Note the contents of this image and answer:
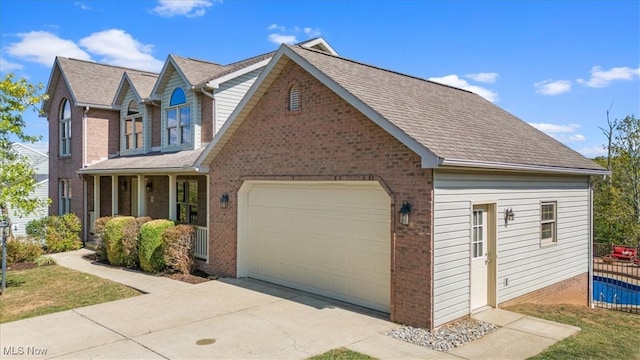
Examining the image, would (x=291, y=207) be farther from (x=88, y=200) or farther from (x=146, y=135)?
(x=88, y=200)

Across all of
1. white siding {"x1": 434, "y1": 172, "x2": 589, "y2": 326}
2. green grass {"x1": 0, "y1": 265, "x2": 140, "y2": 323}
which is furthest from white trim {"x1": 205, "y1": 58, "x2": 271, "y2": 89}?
white siding {"x1": 434, "y1": 172, "x2": 589, "y2": 326}

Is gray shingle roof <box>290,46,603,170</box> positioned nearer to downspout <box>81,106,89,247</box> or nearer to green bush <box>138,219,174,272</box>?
green bush <box>138,219,174,272</box>

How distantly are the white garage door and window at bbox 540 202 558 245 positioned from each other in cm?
463

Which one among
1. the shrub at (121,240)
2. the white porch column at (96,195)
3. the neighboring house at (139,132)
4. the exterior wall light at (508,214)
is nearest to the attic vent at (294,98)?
the neighboring house at (139,132)

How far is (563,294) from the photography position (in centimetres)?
1238

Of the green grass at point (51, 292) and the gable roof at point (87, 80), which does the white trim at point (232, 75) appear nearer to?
the gable roof at point (87, 80)

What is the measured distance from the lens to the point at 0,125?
11.7m

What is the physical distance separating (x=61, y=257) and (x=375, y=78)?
13.7 m

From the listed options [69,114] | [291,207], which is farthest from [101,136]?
[291,207]

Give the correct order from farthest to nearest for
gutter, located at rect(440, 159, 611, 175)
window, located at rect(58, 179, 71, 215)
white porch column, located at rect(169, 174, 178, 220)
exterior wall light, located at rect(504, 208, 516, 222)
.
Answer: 1. window, located at rect(58, 179, 71, 215)
2. white porch column, located at rect(169, 174, 178, 220)
3. exterior wall light, located at rect(504, 208, 516, 222)
4. gutter, located at rect(440, 159, 611, 175)

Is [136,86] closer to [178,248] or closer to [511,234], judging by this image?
[178,248]

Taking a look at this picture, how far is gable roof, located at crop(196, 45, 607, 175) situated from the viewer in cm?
855

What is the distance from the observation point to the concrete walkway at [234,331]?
287 inches

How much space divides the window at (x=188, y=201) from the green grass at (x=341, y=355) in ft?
37.4
